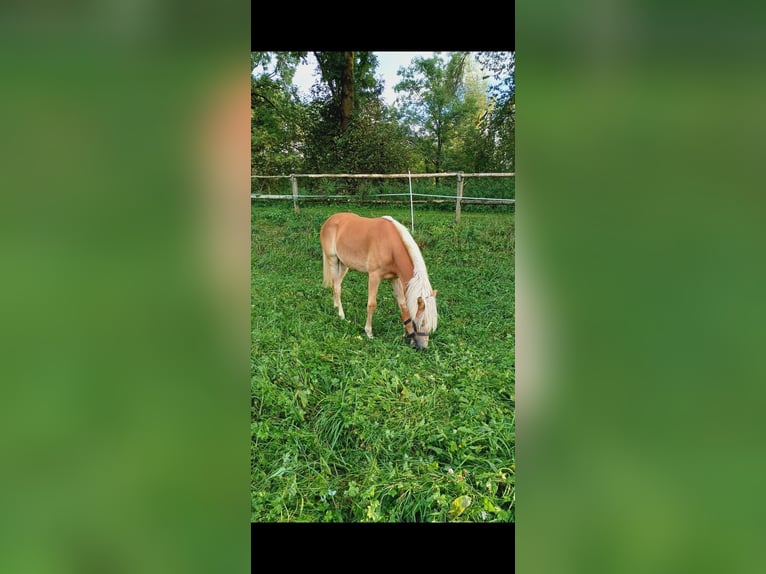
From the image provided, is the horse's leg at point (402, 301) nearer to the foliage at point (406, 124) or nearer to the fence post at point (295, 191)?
the fence post at point (295, 191)

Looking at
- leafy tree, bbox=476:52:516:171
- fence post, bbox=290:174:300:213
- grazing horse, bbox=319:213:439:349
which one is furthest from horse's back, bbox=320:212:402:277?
leafy tree, bbox=476:52:516:171

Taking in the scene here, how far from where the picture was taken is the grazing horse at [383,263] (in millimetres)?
4672

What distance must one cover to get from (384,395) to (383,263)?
139 centimetres

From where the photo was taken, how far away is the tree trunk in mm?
6926

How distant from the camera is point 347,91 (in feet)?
23.0
